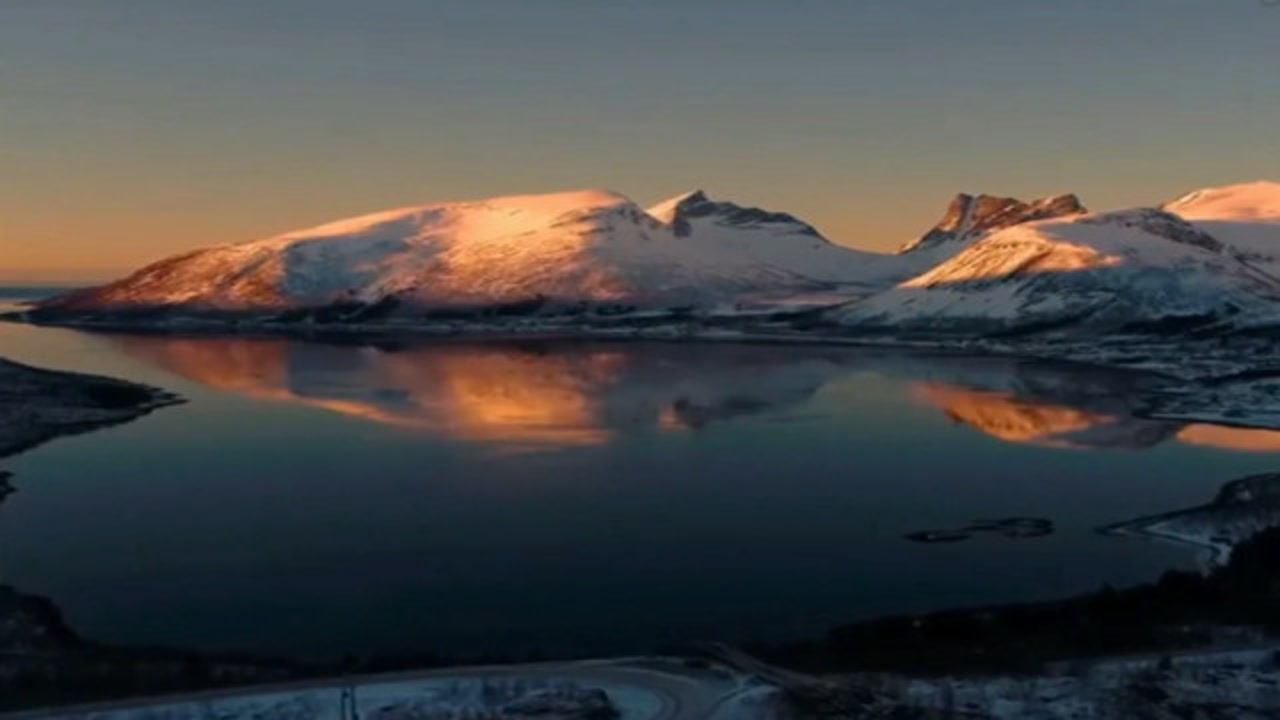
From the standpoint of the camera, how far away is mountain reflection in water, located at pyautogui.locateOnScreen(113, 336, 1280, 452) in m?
79.1

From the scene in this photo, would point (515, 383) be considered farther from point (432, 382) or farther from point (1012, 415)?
point (1012, 415)

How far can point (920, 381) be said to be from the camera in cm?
11550

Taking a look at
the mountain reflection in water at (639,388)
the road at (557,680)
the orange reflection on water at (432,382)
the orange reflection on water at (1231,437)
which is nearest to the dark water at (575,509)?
the orange reflection on water at (1231,437)

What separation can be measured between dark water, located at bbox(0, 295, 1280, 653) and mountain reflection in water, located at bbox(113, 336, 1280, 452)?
28.3 inches

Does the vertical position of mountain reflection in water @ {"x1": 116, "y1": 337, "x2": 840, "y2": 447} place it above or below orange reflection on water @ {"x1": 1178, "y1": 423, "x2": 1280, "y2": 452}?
above

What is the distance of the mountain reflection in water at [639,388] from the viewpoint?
260ft

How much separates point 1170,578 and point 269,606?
95.0ft

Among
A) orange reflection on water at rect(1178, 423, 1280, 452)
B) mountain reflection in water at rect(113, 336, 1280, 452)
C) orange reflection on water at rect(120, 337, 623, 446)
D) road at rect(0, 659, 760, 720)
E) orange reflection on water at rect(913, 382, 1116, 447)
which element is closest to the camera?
road at rect(0, 659, 760, 720)

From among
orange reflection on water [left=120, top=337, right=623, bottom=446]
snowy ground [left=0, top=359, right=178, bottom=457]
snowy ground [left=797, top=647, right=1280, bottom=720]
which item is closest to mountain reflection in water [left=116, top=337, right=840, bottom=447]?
orange reflection on water [left=120, top=337, right=623, bottom=446]

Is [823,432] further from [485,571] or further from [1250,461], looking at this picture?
[485,571]

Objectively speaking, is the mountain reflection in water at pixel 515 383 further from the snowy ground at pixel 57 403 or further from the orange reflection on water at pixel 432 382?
the snowy ground at pixel 57 403

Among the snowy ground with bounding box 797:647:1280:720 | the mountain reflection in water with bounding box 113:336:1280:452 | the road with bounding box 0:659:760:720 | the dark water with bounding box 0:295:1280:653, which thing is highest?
the mountain reflection in water with bounding box 113:336:1280:452

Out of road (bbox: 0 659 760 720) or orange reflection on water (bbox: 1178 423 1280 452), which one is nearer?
road (bbox: 0 659 760 720)

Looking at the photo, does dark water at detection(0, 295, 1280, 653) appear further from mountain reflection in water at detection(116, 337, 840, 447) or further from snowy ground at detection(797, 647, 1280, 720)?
snowy ground at detection(797, 647, 1280, 720)
